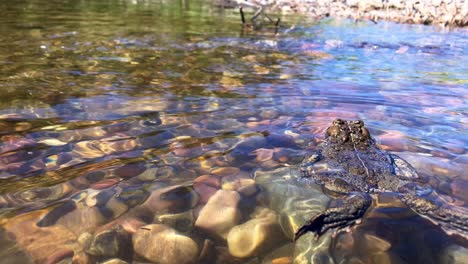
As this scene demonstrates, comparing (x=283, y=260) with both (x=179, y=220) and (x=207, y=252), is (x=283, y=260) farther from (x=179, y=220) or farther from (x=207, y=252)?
(x=179, y=220)

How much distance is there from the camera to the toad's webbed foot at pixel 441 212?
Result: 2635 mm

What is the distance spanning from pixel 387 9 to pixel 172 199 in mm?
26519

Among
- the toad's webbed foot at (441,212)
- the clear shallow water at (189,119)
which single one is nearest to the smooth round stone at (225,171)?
the clear shallow water at (189,119)

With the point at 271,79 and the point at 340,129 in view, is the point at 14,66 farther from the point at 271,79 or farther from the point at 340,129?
the point at 340,129

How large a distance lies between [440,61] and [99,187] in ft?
32.2

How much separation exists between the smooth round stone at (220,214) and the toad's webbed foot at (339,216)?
529 millimetres

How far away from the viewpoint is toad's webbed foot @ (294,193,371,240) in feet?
8.59

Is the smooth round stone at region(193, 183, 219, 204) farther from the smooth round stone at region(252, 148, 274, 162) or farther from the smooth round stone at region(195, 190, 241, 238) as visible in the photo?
the smooth round stone at region(252, 148, 274, 162)

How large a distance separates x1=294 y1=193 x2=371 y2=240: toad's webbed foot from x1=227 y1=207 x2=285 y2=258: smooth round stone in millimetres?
184

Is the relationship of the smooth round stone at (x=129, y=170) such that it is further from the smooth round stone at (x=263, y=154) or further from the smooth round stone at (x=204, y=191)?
the smooth round stone at (x=263, y=154)

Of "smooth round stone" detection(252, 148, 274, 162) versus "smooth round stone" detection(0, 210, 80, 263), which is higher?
"smooth round stone" detection(252, 148, 274, 162)

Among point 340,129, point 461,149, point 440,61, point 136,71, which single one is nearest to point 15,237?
point 340,129

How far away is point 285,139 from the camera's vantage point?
4.26m

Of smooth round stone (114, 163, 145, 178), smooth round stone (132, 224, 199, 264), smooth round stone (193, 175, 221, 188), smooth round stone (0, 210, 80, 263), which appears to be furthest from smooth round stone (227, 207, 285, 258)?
smooth round stone (114, 163, 145, 178)
